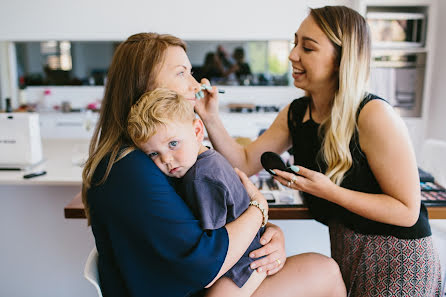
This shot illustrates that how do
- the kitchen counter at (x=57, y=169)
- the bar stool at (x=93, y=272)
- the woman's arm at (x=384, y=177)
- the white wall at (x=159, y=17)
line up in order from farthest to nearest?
1. the white wall at (x=159, y=17)
2. the kitchen counter at (x=57, y=169)
3. the woman's arm at (x=384, y=177)
4. the bar stool at (x=93, y=272)

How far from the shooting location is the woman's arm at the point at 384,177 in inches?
44.5

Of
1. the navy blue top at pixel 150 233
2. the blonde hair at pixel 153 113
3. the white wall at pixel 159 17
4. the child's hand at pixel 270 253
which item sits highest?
the white wall at pixel 159 17

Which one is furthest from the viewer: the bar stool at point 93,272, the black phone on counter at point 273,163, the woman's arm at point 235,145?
the woman's arm at point 235,145

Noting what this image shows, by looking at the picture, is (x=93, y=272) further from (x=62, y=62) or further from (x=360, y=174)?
(x=62, y=62)

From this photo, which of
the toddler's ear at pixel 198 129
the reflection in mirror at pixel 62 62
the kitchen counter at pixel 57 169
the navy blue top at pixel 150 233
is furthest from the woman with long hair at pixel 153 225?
the reflection in mirror at pixel 62 62

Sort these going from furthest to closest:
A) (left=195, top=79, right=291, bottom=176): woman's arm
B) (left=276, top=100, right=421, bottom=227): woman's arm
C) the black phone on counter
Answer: (left=195, top=79, right=291, bottom=176): woman's arm < the black phone on counter < (left=276, top=100, right=421, bottom=227): woman's arm

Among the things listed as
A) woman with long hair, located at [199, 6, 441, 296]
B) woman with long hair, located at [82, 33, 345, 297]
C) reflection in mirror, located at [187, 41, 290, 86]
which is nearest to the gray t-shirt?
woman with long hair, located at [82, 33, 345, 297]

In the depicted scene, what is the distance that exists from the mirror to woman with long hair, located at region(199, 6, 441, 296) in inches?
144

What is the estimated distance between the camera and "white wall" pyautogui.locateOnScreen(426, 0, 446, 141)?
4018 millimetres

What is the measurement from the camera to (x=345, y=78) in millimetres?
1233

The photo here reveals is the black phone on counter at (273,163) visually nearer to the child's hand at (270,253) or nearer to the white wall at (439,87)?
the child's hand at (270,253)

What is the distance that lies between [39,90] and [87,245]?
3.69 meters

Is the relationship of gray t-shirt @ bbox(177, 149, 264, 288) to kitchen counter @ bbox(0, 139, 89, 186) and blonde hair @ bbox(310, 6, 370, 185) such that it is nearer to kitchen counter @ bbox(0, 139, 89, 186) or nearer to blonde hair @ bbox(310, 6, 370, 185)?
blonde hair @ bbox(310, 6, 370, 185)

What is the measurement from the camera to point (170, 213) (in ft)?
2.94
